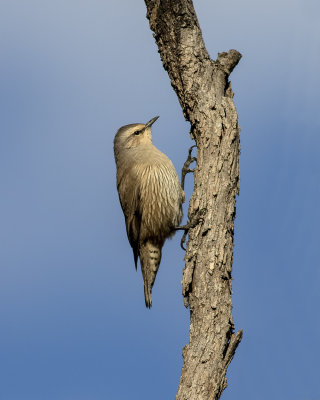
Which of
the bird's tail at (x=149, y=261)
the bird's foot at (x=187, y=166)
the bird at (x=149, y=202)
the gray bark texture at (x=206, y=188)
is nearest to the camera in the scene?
the gray bark texture at (x=206, y=188)

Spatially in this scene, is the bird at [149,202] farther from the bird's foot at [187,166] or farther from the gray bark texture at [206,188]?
the gray bark texture at [206,188]

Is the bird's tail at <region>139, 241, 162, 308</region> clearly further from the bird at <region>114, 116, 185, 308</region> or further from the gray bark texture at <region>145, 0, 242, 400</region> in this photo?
the gray bark texture at <region>145, 0, 242, 400</region>

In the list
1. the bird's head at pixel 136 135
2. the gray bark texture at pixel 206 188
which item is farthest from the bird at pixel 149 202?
the gray bark texture at pixel 206 188

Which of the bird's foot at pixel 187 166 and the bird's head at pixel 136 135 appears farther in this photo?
the bird's head at pixel 136 135

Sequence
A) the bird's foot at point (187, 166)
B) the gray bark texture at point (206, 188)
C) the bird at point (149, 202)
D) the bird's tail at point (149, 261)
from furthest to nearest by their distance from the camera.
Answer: the bird's tail at point (149, 261) → the bird at point (149, 202) → the bird's foot at point (187, 166) → the gray bark texture at point (206, 188)

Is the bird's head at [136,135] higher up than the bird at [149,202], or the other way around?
the bird's head at [136,135]

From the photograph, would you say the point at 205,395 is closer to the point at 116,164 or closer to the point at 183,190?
the point at 183,190

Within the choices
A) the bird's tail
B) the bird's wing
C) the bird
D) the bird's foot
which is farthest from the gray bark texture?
the bird's tail

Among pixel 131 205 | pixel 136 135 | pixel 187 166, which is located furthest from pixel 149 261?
pixel 136 135

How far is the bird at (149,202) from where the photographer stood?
6.73m

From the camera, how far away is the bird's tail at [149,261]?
693cm

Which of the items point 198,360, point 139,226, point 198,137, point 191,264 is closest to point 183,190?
point 139,226

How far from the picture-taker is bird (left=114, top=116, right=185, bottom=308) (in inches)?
265

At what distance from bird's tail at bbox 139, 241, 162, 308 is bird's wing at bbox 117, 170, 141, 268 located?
15 cm
